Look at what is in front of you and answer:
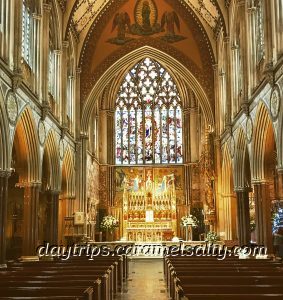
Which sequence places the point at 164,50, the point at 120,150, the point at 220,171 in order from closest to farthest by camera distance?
the point at 220,171 < the point at 164,50 < the point at 120,150

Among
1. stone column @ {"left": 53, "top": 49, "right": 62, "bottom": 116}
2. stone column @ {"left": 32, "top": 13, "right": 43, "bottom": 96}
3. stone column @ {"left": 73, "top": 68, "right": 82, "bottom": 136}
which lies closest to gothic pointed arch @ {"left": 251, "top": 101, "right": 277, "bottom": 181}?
stone column @ {"left": 32, "top": 13, "right": 43, "bottom": 96}

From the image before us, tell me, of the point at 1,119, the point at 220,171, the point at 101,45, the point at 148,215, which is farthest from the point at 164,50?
the point at 1,119

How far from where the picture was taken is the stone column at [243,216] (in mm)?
25659

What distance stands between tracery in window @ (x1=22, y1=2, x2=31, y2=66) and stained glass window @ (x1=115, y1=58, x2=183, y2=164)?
1946 cm

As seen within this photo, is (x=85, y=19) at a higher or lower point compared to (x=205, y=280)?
higher

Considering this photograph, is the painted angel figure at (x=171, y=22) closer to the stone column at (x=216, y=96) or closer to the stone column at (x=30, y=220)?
the stone column at (x=216, y=96)

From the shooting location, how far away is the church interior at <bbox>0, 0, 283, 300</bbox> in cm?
1672

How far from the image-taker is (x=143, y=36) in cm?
3400

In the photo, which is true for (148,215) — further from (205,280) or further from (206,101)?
(205,280)

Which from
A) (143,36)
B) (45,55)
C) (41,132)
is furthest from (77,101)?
(41,132)

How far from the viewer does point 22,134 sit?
21.6 metres

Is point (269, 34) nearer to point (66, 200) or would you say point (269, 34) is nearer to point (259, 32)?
point (259, 32)

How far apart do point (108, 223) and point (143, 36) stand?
46.0ft

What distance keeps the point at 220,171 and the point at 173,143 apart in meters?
10.7
